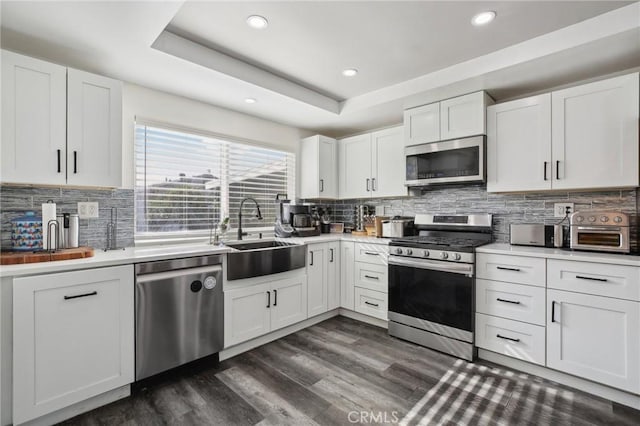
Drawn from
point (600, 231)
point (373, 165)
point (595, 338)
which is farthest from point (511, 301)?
point (373, 165)

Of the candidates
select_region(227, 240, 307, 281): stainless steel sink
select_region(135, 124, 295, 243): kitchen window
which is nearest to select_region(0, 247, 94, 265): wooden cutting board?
select_region(135, 124, 295, 243): kitchen window

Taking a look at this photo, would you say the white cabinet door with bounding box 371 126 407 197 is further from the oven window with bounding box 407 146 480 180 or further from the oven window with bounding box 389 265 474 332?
the oven window with bounding box 389 265 474 332

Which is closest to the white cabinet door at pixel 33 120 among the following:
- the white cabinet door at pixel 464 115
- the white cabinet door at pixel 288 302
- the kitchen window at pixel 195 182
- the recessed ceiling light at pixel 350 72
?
the kitchen window at pixel 195 182

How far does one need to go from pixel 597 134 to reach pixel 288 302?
9.31ft

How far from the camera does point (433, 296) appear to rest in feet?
8.66

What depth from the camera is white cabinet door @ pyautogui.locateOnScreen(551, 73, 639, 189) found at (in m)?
2.07

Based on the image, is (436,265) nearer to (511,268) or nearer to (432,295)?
(432,295)

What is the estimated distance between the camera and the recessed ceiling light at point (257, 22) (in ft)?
6.25

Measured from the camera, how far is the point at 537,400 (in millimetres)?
1932

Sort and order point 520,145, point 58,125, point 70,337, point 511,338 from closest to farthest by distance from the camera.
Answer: point 70,337, point 58,125, point 511,338, point 520,145

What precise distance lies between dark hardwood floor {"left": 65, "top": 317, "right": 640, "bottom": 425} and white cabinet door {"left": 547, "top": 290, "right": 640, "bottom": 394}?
0.55ft

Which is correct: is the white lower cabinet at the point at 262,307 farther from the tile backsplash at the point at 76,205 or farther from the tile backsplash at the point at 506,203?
the tile backsplash at the point at 506,203

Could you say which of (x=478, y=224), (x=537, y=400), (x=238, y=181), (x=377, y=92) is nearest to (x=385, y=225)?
(x=478, y=224)

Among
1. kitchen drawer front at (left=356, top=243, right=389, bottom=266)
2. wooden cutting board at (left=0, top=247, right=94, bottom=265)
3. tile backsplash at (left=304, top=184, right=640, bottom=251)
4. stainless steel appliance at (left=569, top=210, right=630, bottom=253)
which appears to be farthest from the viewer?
kitchen drawer front at (left=356, top=243, right=389, bottom=266)
